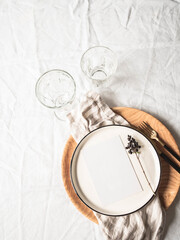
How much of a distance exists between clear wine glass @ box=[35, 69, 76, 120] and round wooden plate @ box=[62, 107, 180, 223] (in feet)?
0.44

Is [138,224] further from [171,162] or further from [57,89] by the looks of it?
[57,89]

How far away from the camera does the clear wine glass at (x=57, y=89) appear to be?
0.65 m

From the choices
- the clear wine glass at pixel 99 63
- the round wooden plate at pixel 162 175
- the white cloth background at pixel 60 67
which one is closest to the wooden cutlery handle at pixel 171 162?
the round wooden plate at pixel 162 175

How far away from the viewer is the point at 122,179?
1.73 ft

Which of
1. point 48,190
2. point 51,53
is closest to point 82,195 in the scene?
point 48,190

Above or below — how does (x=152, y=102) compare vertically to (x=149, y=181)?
above

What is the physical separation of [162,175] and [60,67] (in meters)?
0.47

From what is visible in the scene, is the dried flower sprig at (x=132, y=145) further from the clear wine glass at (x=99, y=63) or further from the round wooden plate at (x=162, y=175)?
the clear wine glass at (x=99, y=63)

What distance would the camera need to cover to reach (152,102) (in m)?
0.63

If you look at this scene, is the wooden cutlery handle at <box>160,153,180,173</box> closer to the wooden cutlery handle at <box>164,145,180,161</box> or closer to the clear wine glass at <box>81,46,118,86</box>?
the wooden cutlery handle at <box>164,145,180,161</box>

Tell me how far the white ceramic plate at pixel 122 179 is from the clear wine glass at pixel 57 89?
16cm

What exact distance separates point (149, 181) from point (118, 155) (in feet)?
0.34

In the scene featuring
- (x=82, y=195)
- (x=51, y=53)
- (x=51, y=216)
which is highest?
(x=51, y=53)

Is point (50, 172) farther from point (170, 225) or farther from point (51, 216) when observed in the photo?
point (170, 225)
